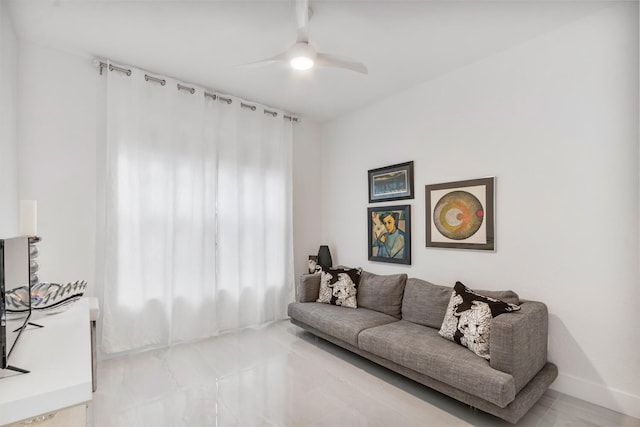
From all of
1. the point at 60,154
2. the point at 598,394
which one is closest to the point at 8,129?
the point at 60,154

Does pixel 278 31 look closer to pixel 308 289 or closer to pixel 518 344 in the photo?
pixel 308 289

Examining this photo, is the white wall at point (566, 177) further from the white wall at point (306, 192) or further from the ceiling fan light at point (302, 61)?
the white wall at point (306, 192)

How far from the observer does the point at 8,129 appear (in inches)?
89.4

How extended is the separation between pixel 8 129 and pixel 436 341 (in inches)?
138

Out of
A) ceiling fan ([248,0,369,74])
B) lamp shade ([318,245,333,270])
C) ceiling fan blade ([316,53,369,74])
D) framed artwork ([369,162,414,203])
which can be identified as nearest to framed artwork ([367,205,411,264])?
framed artwork ([369,162,414,203])

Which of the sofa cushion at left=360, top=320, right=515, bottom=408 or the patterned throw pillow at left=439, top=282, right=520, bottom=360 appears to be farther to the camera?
the patterned throw pillow at left=439, top=282, right=520, bottom=360

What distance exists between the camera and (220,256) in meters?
3.62

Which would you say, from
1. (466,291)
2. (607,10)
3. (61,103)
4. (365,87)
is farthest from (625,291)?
(61,103)

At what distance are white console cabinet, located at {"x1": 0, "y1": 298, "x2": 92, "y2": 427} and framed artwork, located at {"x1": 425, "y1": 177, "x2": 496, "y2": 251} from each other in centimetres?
289

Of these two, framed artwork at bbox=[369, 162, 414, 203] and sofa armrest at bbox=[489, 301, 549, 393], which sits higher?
framed artwork at bbox=[369, 162, 414, 203]

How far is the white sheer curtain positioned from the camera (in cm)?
304

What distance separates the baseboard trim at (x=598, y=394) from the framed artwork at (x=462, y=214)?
109cm

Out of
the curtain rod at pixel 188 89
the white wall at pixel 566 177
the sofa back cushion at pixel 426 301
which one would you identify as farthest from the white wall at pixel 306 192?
the white wall at pixel 566 177

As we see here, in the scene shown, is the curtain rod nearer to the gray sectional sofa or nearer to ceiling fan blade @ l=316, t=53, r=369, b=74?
ceiling fan blade @ l=316, t=53, r=369, b=74
